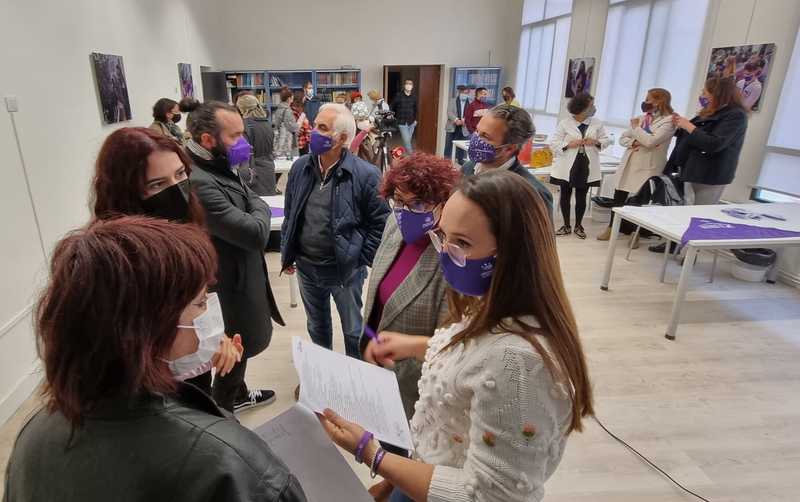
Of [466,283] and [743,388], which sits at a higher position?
[466,283]

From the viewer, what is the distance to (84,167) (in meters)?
3.68

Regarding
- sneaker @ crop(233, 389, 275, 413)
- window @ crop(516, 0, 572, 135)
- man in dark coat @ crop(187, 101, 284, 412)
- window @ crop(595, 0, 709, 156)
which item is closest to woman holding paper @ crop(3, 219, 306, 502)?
man in dark coat @ crop(187, 101, 284, 412)

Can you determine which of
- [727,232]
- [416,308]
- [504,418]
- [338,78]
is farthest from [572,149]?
[338,78]

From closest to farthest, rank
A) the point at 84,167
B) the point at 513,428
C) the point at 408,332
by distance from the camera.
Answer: the point at 513,428 → the point at 408,332 → the point at 84,167

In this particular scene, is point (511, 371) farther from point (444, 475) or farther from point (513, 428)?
point (444, 475)

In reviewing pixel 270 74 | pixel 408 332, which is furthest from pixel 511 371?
pixel 270 74

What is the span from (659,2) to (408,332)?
22.4ft

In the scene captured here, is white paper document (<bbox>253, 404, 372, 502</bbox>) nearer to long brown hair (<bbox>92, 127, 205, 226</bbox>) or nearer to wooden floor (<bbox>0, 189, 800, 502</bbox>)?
long brown hair (<bbox>92, 127, 205, 226</bbox>)

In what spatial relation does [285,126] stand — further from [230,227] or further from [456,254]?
[456,254]

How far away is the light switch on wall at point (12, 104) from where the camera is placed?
2.60 meters

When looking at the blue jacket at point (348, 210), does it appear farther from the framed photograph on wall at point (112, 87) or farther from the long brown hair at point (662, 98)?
the long brown hair at point (662, 98)

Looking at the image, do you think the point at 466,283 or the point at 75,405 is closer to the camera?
the point at 75,405

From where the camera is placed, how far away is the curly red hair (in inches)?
61.6

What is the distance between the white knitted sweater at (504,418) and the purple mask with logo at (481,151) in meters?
1.73
